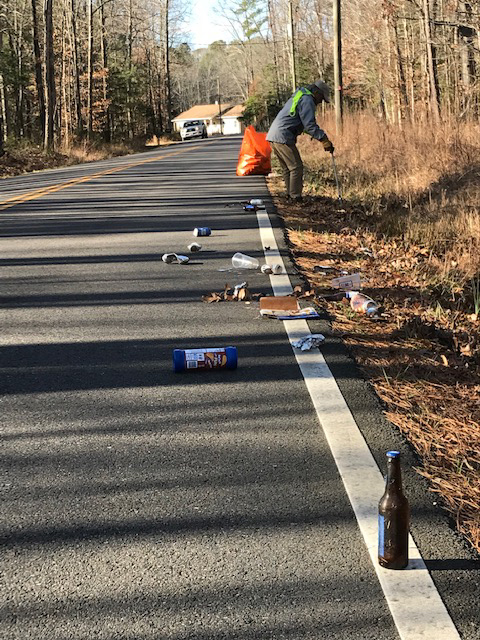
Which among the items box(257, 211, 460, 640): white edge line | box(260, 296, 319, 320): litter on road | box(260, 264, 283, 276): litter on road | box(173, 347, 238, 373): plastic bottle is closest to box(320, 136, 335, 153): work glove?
box(260, 264, 283, 276): litter on road

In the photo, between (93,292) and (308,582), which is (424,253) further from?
(308,582)

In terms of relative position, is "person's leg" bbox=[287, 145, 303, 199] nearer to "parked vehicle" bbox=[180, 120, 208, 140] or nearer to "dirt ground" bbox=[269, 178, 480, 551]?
"dirt ground" bbox=[269, 178, 480, 551]

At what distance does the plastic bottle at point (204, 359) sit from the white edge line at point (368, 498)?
0.42 metres

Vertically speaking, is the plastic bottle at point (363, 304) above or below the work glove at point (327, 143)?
below

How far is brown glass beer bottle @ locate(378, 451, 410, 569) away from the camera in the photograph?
265 centimetres

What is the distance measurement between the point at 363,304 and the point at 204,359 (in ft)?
5.98

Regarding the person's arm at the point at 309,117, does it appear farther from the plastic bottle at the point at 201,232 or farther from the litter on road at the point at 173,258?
the litter on road at the point at 173,258

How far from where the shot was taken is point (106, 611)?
2420mm

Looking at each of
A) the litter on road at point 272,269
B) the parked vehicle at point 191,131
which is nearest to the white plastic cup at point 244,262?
the litter on road at point 272,269

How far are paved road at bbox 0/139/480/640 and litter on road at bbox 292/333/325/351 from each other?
0.10 metres

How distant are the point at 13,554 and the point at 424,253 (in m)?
6.81

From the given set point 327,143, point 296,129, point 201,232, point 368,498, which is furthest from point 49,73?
point 368,498

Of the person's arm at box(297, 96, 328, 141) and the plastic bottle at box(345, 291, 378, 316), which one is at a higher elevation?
the person's arm at box(297, 96, 328, 141)

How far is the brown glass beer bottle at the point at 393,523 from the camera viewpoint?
8.71ft
